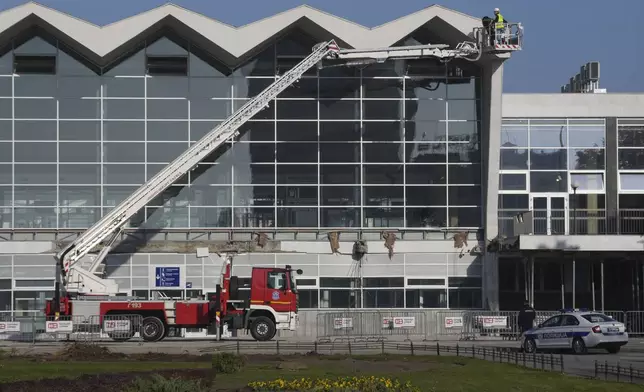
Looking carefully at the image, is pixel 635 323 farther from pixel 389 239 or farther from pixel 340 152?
pixel 340 152

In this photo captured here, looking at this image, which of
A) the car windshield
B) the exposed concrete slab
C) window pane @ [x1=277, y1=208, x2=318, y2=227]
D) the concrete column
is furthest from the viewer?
window pane @ [x1=277, y1=208, x2=318, y2=227]

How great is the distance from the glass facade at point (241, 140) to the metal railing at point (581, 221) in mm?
1746

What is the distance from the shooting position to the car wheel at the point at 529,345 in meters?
40.8

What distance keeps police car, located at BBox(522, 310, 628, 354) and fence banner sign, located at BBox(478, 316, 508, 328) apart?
22.9 feet

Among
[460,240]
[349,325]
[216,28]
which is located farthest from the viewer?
[460,240]

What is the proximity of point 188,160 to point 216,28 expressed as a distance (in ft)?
20.3

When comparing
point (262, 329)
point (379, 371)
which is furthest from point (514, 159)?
point (379, 371)

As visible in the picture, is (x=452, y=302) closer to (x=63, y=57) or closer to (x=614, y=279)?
(x=614, y=279)

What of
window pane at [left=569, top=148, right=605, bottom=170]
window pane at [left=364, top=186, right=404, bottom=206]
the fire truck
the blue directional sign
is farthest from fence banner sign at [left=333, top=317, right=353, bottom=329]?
window pane at [left=569, top=148, right=605, bottom=170]

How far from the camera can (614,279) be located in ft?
176

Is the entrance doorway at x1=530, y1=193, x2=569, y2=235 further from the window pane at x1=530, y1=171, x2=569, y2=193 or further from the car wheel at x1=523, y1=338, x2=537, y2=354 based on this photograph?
the car wheel at x1=523, y1=338, x2=537, y2=354

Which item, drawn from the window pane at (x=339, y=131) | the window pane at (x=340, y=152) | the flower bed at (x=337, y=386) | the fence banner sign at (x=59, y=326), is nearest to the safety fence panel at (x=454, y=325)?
the window pane at (x=340, y=152)

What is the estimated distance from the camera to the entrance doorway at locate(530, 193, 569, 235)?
53.1 metres

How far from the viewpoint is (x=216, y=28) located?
51812 mm
